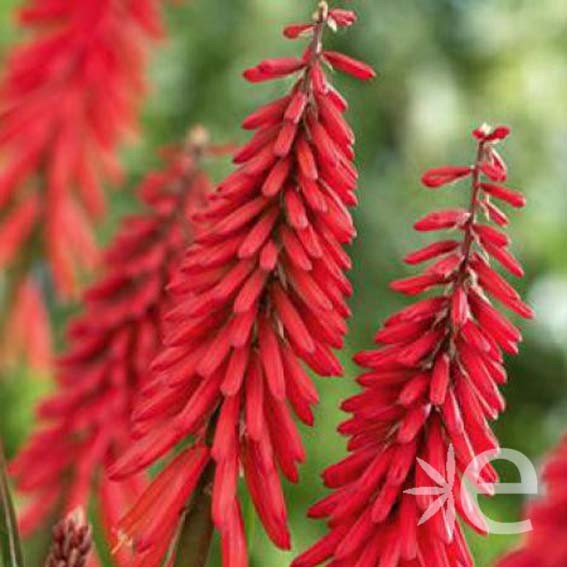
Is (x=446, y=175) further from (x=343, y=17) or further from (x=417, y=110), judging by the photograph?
(x=417, y=110)

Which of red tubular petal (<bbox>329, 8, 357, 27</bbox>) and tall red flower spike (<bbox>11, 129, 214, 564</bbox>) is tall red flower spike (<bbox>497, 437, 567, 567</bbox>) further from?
tall red flower spike (<bbox>11, 129, 214, 564</bbox>)

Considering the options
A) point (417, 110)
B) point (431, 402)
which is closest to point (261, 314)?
point (431, 402)

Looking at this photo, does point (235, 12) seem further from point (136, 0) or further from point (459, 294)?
point (459, 294)

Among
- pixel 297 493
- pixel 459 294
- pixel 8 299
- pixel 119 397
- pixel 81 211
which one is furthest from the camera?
pixel 297 493

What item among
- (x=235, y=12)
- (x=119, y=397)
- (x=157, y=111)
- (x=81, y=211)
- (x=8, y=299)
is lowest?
(x=119, y=397)

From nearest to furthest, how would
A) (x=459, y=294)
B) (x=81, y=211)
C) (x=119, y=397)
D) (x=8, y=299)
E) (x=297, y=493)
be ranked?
(x=459, y=294)
(x=119, y=397)
(x=8, y=299)
(x=81, y=211)
(x=297, y=493)

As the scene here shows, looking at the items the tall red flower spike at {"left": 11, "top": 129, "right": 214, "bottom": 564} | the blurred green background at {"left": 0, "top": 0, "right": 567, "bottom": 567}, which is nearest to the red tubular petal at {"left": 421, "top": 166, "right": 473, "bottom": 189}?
the tall red flower spike at {"left": 11, "top": 129, "right": 214, "bottom": 564}

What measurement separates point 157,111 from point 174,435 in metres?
1.99

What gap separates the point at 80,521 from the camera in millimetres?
802

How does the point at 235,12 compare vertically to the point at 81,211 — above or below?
above

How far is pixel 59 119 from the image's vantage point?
4.54ft

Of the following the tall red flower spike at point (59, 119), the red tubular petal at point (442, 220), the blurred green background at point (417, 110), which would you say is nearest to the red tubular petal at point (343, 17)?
the red tubular petal at point (442, 220)

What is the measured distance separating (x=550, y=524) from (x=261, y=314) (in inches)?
11.7

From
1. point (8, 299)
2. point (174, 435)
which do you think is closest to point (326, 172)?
point (174, 435)
